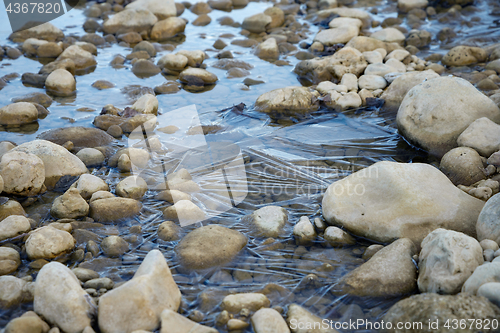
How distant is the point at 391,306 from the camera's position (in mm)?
2861

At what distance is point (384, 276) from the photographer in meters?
2.96

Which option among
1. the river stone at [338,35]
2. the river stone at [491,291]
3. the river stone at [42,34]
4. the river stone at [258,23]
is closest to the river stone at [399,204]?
the river stone at [491,291]

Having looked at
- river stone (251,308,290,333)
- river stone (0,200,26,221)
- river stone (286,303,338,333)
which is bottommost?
river stone (286,303,338,333)

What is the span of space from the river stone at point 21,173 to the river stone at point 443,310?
3.26m

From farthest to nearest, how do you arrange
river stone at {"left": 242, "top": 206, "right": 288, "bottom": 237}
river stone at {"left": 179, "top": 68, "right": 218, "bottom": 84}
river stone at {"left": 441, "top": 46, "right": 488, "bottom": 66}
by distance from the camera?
river stone at {"left": 441, "top": 46, "right": 488, "bottom": 66}
river stone at {"left": 179, "top": 68, "right": 218, "bottom": 84}
river stone at {"left": 242, "top": 206, "right": 288, "bottom": 237}

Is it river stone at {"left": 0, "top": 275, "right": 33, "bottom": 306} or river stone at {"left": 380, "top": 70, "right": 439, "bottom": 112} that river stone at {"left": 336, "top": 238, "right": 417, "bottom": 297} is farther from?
river stone at {"left": 380, "top": 70, "right": 439, "bottom": 112}

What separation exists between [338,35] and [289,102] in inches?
118

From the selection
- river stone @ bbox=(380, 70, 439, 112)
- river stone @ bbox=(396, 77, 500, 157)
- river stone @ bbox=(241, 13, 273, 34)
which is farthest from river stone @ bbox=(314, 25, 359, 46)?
river stone @ bbox=(396, 77, 500, 157)

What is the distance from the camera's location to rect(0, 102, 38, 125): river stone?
5402 mm

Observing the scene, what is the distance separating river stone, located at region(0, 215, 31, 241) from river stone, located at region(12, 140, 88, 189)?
747mm

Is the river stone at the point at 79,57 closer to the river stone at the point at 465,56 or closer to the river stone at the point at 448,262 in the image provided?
the river stone at the point at 465,56

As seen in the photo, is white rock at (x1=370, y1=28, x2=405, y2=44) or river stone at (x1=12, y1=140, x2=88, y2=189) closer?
river stone at (x1=12, y1=140, x2=88, y2=189)

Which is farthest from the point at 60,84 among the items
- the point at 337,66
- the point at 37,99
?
the point at 337,66

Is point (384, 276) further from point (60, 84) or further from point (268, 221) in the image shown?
point (60, 84)
